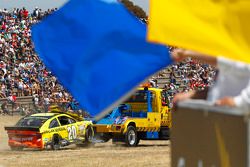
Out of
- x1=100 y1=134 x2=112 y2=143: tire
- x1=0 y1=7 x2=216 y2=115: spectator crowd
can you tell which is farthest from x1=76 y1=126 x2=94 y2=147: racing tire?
x1=0 y1=7 x2=216 y2=115: spectator crowd

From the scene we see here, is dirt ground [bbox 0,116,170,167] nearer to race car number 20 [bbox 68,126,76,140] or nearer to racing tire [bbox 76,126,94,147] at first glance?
race car number 20 [bbox 68,126,76,140]

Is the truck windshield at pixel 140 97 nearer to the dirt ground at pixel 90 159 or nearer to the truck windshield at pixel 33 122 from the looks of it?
the truck windshield at pixel 33 122

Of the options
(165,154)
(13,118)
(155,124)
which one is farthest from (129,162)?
(13,118)

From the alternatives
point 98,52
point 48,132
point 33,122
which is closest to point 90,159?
point 48,132

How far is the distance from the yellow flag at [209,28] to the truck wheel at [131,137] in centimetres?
1939

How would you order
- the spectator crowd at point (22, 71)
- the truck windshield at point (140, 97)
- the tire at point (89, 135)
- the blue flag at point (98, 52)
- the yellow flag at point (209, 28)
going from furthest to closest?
the spectator crowd at point (22, 71) < the truck windshield at point (140, 97) < the tire at point (89, 135) < the blue flag at point (98, 52) < the yellow flag at point (209, 28)

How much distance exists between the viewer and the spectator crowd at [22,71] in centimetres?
3612

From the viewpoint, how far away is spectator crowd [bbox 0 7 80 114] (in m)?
36.1

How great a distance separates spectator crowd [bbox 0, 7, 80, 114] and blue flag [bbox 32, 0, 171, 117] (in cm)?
2753

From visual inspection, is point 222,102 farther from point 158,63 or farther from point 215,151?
point 158,63

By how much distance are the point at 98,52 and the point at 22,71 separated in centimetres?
3365

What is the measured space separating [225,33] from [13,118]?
102 ft

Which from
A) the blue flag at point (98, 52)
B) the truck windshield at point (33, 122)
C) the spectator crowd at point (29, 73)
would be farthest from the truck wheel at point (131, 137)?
the blue flag at point (98, 52)

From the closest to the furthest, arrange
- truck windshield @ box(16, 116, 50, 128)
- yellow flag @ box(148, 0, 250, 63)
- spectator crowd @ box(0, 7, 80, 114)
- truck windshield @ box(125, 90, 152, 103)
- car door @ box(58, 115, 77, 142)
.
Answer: yellow flag @ box(148, 0, 250, 63) → truck windshield @ box(16, 116, 50, 128) → car door @ box(58, 115, 77, 142) → truck windshield @ box(125, 90, 152, 103) → spectator crowd @ box(0, 7, 80, 114)
